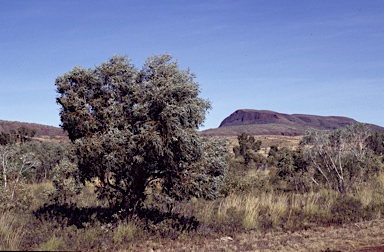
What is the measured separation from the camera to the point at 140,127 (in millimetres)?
8469

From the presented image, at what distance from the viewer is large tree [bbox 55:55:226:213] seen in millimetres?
8250

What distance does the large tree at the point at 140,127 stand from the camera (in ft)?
27.1

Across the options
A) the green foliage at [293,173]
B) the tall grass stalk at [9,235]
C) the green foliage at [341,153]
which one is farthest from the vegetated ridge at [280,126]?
the tall grass stalk at [9,235]

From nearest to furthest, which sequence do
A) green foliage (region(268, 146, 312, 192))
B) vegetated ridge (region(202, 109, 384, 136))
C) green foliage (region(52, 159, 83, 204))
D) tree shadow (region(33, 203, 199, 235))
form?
tree shadow (region(33, 203, 199, 235)), green foliage (region(52, 159, 83, 204)), green foliage (region(268, 146, 312, 192)), vegetated ridge (region(202, 109, 384, 136))

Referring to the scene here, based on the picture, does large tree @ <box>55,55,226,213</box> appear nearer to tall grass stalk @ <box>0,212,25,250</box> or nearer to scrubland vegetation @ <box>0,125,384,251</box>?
scrubland vegetation @ <box>0,125,384,251</box>

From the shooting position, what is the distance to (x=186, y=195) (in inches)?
349

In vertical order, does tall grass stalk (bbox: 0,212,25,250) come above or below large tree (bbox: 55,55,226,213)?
below

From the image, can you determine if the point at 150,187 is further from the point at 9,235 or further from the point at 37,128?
the point at 37,128

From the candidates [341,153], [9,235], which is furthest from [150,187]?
[341,153]

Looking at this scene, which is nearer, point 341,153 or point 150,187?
point 150,187

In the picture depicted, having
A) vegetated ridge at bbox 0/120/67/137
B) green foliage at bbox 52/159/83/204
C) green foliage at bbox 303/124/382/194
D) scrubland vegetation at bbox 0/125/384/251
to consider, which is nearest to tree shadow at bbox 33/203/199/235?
scrubland vegetation at bbox 0/125/384/251

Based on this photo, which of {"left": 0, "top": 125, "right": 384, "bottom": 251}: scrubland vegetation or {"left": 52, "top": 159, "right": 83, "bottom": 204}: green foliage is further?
{"left": 52, "top": 159, "right": 83, "bottom": 204}: green foliage

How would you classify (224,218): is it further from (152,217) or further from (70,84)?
(70,84)

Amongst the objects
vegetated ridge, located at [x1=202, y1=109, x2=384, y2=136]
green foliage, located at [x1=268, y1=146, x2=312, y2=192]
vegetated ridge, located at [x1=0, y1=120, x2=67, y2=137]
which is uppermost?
vegetated ridge, located at [x1=202, y1=109, x2=384, y2=136]
